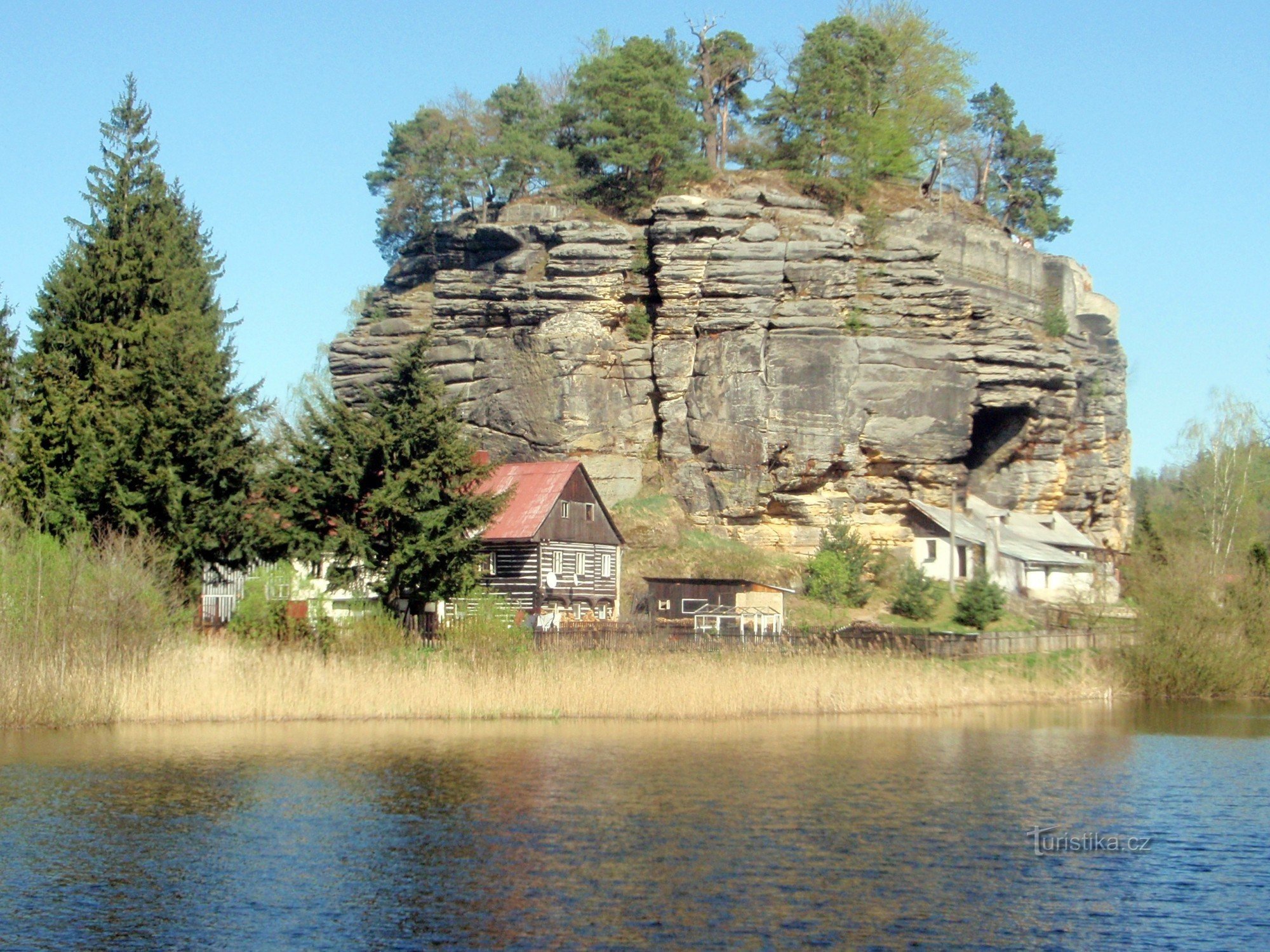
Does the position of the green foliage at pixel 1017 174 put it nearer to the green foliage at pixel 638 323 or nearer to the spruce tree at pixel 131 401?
the green foliage at pixel 638 323

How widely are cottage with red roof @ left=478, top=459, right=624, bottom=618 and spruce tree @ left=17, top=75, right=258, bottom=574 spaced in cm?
962

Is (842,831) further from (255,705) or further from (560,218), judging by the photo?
(560,218)

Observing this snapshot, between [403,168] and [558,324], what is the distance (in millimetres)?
13537

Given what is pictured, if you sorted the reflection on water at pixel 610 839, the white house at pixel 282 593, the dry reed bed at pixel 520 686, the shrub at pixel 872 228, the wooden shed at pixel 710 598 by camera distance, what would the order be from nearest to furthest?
the reflection on water at pixel 610 839 < the dry reed bed at pixel 520 686 < the white house at pixel 282 593 < the wooden shed at pixel 710 598 < the shrub at pixel 872 228

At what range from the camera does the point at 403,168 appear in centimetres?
5762

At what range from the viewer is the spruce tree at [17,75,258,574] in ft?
99.6

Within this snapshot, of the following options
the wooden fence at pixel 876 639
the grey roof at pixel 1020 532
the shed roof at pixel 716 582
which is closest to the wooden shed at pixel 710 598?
the shed roof at pixel 716 582

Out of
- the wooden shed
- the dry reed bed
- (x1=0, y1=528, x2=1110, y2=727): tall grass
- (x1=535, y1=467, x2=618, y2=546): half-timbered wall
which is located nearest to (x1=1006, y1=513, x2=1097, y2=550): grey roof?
the wooden shed

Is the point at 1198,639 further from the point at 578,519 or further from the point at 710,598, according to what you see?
the point at 578,519

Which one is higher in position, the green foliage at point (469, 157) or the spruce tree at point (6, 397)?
→ the green foliage at point (469, 157)

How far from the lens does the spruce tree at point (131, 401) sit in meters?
30.3

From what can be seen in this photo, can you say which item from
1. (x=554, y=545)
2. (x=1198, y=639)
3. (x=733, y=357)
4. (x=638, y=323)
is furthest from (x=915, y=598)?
(x=638, y=323)

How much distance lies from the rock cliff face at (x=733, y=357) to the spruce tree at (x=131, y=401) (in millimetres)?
12032

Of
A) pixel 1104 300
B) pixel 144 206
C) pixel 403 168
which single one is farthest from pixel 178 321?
pixel 1104 300
